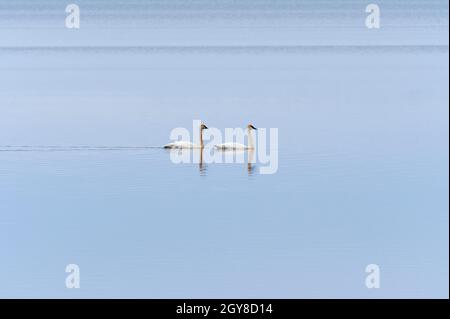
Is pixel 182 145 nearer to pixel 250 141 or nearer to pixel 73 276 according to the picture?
pixel 250 141

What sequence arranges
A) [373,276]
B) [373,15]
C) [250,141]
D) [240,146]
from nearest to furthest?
[373,276], [240,146], [250,141], [373,15]

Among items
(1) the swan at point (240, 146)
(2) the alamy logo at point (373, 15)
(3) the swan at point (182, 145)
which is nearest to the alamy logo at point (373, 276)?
(1) the swan at point (240, 146)

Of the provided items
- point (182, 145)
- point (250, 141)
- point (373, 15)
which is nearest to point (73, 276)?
point (182, 145)

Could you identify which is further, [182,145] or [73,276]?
[182,145]

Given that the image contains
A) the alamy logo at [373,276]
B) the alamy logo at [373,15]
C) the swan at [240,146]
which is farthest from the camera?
the alamy logo at [373,15]

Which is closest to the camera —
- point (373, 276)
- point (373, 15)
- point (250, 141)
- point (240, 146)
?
point (373, 276)

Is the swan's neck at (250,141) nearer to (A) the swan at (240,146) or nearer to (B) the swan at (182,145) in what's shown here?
(A) the swan at (240,146)

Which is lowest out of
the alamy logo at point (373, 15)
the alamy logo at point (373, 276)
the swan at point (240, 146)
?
the alamy logo at point (373, 276)

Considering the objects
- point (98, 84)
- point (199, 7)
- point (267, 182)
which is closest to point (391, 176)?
point (267, 182)

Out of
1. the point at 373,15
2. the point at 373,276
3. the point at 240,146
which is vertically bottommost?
the point at 373,276

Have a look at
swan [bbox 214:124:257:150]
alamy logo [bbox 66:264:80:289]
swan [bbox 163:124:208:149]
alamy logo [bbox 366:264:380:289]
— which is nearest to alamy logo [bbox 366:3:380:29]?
swan [bbox 214:124:257:150]

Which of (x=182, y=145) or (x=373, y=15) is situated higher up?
(x=373, y=15)

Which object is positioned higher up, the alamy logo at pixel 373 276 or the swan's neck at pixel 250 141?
the swan's neck at pixel 250 141
